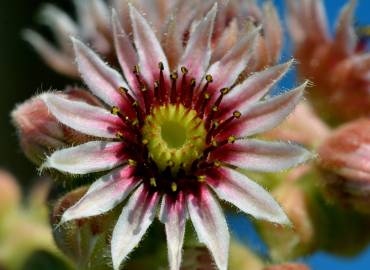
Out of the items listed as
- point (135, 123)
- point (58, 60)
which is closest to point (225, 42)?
point (135, 123)

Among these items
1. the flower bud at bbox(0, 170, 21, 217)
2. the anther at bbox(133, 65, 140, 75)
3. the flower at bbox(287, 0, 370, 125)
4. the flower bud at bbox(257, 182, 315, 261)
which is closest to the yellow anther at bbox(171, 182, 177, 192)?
the anther at bbox(133, 65, 140, 75)

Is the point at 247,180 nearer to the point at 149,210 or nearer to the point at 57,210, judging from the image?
the point at 149,210

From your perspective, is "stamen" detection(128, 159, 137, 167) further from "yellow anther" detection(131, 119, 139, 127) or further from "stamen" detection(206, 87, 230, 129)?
"stamen" detection(206, 87, 230, 129)

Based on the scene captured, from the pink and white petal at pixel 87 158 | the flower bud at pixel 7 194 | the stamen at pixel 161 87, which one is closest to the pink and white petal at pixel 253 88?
the stamen at pixel 161 87

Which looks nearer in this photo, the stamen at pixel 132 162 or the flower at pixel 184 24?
the stamen at pixel 132 162

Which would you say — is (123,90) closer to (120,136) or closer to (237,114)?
(120,136)

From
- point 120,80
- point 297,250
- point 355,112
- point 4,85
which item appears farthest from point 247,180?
point 4,85

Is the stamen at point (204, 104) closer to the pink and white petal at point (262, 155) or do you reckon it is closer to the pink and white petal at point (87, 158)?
the pink and white petal at point (262, 155)
